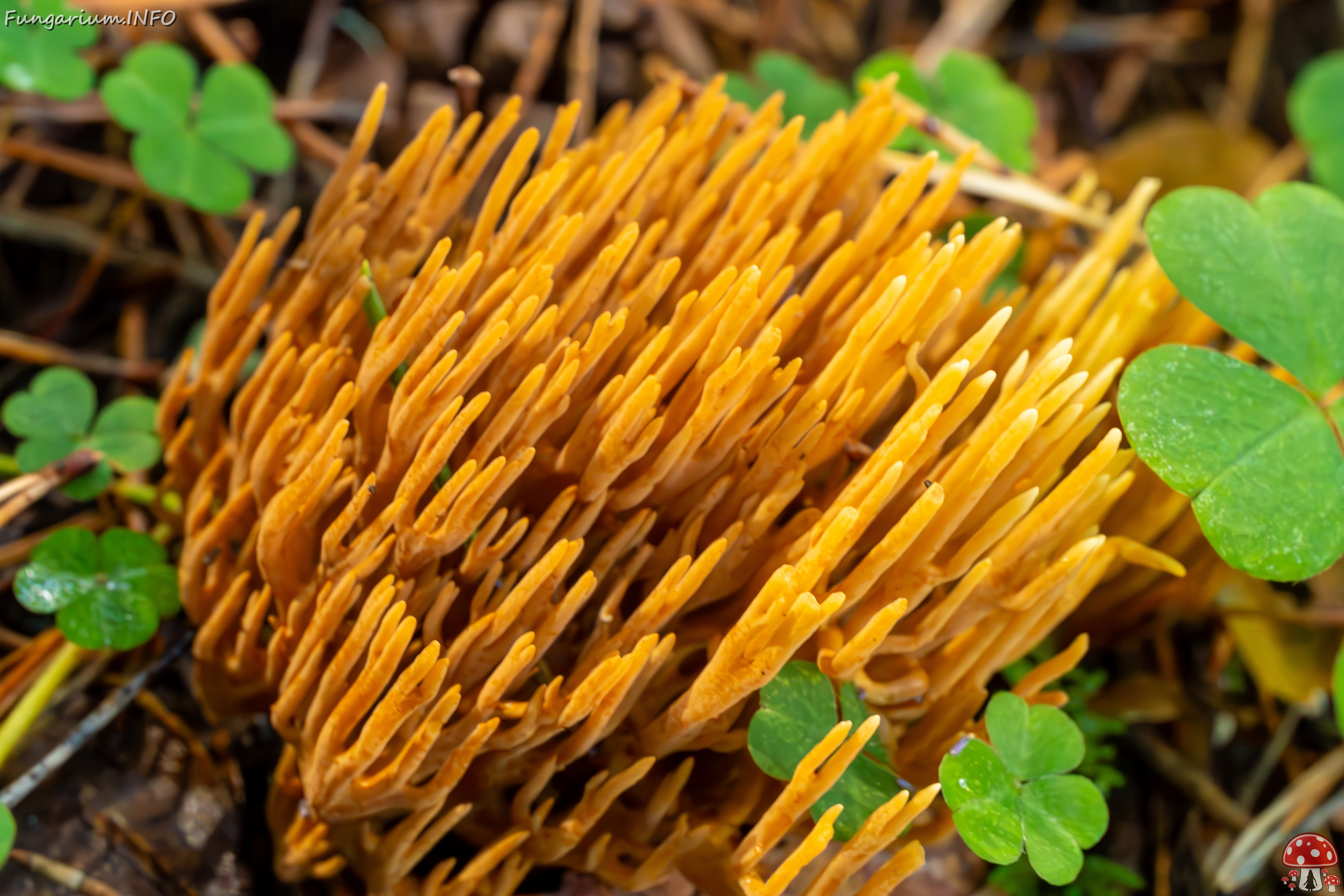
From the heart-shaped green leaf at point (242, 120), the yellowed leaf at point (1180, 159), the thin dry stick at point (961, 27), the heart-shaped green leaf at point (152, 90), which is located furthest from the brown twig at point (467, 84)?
the thin dry stick at point (961, 27)

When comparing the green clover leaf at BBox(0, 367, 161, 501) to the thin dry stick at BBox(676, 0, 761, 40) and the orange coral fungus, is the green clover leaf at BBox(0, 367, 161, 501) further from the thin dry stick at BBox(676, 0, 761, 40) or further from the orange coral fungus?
the thin dry stick at BBox(676, 0, 761, 40)

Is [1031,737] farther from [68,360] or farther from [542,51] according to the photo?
[542,51]

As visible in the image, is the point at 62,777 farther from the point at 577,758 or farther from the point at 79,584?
the point at 577,758

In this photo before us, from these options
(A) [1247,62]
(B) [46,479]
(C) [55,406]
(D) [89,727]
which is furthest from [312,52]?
(A) [1247,62]

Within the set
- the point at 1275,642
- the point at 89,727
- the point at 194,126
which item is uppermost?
the point at 194,126

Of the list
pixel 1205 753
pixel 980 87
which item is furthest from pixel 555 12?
pixel 1205 753

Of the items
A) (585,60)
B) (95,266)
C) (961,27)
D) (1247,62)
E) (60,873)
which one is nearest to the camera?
(60,873)
